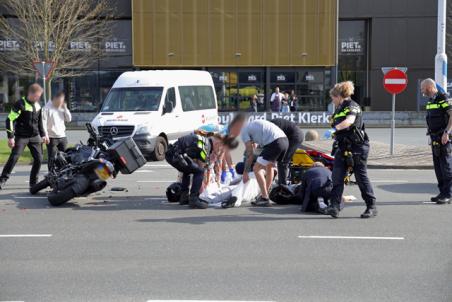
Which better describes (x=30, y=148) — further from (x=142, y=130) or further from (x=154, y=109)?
(x=154, y=109)

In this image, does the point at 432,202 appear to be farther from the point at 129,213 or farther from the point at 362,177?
the point at 129,213

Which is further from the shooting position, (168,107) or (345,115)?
(168,107)

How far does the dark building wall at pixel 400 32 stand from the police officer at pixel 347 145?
106 feet

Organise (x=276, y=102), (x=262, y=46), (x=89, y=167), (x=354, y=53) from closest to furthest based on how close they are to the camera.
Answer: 1. (x=89, y=167)
2. (x=276, y=102)
3. (x=262, y=46)
4. (x=354, y=53)

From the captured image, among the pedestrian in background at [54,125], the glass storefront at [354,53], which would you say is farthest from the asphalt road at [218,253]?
the glass storefront at [354,53]

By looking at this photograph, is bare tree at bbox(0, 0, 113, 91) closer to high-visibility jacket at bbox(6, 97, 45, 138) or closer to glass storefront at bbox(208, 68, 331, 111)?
glass storefront at bbox(208, 68, 331, 111)

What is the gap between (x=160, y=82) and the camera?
17438mm

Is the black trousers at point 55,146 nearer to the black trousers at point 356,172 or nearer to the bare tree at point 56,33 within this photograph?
the black trousers at point 356,172

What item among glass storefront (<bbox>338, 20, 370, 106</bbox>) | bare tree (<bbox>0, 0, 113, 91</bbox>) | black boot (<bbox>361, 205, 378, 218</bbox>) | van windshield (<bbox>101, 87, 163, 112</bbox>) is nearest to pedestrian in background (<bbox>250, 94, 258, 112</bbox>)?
glass storefront (<bbox>338, 20, 370, 106</bbox>)

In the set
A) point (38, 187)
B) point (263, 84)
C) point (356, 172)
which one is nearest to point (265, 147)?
point (356, 172)

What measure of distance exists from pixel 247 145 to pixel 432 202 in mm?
3161

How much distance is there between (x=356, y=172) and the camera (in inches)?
339

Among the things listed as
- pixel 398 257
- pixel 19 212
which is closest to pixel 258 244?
pixel 398 257

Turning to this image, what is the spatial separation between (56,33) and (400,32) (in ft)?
67.5
